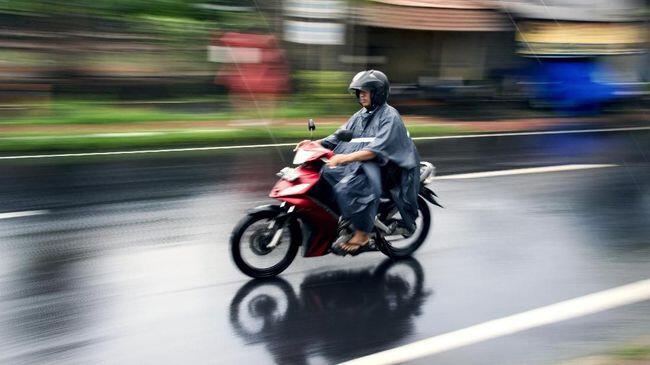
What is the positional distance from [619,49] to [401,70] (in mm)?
5162

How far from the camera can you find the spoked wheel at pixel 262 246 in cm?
638

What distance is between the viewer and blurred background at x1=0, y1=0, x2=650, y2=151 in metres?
15.2

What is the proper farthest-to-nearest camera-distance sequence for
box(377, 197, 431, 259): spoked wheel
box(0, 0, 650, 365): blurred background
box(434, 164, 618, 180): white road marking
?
box(434, 164, 618, 180): white road marking, box(377, 197, 431, 259): spoked wheel, box(0, 0, 650, 365): blurred background

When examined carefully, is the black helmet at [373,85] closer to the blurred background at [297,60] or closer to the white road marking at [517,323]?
the white road marking at [517,323]

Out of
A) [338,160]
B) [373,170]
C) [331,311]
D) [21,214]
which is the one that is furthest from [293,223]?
[21,214]

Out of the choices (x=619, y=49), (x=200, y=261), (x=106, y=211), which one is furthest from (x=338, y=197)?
(x=619, y=49)

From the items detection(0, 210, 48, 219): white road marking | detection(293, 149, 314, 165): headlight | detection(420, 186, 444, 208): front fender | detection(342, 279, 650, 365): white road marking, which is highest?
detection(293, 149, 314, 165): headlight

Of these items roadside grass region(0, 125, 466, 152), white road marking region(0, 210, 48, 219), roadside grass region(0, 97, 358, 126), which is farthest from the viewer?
roadside grass region(0, 97, 358, 126)

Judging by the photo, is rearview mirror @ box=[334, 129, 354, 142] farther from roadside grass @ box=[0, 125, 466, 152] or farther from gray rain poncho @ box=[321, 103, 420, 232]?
roadside grass @ box=[0, 125, 466, 152]

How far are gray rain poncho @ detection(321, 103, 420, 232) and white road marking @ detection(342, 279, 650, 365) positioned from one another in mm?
1345

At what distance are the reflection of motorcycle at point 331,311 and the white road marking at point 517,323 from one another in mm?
187

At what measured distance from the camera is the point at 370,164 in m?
6.48

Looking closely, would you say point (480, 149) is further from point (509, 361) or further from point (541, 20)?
point (509, 361)

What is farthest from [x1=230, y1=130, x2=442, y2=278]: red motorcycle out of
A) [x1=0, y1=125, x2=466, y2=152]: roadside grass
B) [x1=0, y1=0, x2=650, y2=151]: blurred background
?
[x1=0, y1=0, x2=650, y2=151]: blurred background
